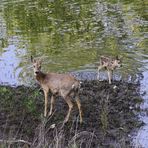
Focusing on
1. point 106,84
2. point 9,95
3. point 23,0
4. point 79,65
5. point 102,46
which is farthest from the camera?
point 23,0

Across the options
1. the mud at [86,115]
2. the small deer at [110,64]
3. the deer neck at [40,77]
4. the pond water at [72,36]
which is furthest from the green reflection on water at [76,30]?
the deer neck at [40,77]

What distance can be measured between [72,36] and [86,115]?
7.93 metres

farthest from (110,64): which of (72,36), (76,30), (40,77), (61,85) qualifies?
(76,30)

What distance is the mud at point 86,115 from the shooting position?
10.6m

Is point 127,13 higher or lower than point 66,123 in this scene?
higher

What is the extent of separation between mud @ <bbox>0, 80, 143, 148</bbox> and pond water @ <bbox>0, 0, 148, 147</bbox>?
49cm

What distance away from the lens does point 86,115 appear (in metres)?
11.8

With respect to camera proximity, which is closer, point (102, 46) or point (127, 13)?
point (102, 46)

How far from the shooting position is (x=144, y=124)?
11.4 meters

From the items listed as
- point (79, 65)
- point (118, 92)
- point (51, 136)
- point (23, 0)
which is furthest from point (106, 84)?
point (23, 0)

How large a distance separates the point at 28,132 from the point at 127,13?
12520mm

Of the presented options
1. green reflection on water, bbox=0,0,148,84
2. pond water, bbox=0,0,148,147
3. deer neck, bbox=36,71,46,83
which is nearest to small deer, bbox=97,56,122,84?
pond water, bbox=0,0,148,147

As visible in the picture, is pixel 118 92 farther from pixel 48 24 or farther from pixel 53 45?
pixel 48 24

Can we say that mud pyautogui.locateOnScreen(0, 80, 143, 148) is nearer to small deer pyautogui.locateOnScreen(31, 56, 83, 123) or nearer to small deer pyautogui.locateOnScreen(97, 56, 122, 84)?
small deer pyautogui.locateOnScreen(31, 56, 83, 123)
